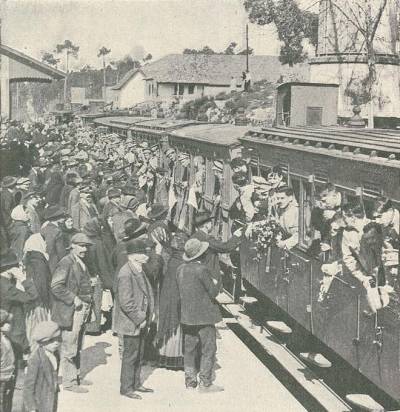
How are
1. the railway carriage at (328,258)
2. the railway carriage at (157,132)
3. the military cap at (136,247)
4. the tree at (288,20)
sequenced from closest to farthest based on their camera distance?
the railway carriage at (328,258), the military cap at (136,247), the railway carriage at (157,132), the tree at (288,20)

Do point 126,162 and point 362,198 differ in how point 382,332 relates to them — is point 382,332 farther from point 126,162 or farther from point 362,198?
point 126,162

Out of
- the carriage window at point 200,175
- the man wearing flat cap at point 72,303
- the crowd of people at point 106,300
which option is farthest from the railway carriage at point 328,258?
the carriage window at point 200,175

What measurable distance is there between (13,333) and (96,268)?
98.5 inches

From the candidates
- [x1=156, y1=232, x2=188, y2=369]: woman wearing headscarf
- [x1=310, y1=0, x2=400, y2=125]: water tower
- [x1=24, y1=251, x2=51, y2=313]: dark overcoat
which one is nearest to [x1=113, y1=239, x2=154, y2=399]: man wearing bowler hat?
[x1=156, y1=232, x2=188, y2=369]: woman wearing headscarf

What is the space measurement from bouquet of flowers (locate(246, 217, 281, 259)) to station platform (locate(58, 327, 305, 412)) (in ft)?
4.97

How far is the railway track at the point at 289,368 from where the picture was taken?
6723 millimetres

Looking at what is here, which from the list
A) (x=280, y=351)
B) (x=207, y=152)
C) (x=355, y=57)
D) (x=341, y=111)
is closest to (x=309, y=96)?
(x=207, y=152)

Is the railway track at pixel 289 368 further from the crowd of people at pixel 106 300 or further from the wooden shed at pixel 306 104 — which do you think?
the wooden shed at pixel 306 104

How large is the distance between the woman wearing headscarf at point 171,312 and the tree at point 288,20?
35604 mm

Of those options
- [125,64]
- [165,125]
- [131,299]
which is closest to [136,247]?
[131,299]

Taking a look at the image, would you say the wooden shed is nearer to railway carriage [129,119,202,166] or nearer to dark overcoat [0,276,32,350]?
railway carriage [129,119,202,166]

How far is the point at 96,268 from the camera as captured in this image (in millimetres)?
8695

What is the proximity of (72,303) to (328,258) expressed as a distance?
2.53m

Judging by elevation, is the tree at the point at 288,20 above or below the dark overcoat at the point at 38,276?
above
